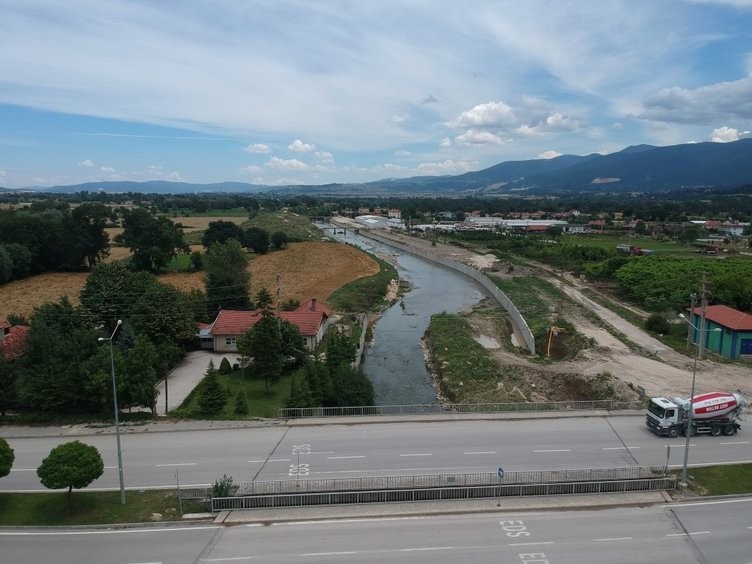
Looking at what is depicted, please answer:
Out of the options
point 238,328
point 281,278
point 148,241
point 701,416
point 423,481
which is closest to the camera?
point 423,481

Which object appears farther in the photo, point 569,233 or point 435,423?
point 569,233

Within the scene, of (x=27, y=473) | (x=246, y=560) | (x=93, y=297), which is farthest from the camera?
(x=93, y=297)

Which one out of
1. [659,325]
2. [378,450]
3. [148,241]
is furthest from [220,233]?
[378,450]

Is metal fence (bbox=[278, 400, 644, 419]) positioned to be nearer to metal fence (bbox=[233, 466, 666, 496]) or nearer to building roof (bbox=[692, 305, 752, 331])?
metal fence (bbox=[233, 466, 666, 496])

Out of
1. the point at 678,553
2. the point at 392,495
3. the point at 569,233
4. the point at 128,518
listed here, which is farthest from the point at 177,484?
the point at 569,233

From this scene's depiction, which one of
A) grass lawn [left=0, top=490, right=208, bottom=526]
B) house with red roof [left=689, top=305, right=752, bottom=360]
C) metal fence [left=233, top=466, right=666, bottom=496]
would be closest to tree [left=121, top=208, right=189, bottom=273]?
grass lawn [left=0, top=490, right=208, bottom=526]

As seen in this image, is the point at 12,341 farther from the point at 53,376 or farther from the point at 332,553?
the point at 332,553

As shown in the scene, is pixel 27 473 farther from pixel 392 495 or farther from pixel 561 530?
pixel 561 530
